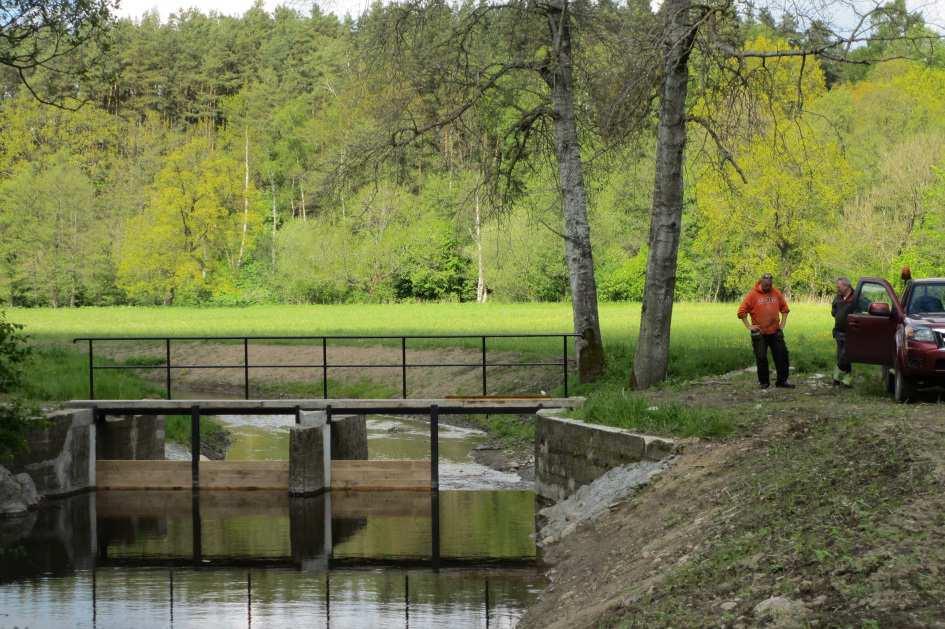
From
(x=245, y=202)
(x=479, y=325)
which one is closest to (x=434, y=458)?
(x=479, y=325)

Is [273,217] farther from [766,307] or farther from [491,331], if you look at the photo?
[766,307]

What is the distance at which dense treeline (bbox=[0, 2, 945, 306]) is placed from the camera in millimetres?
26109

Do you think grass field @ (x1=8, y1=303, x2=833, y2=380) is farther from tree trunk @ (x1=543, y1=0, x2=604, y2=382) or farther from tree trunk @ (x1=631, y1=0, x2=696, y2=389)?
tree trunk @ (x1=631, y1=0, x2=696, y2=389)

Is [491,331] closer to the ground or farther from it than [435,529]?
farther from it

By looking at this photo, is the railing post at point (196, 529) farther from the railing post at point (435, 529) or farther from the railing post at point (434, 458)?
the railing post at point (434, 458)

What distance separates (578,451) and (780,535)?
8.86m

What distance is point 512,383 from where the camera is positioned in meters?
31.3

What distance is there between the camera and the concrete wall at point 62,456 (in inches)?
883

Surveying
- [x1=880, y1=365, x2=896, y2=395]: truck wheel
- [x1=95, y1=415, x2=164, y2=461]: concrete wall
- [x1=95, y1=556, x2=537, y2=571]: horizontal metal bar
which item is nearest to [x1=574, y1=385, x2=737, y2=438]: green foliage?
[x1=95, y1=556, x2=537, y2=571]: horizontal metal bar

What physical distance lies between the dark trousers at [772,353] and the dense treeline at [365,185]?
354 cm

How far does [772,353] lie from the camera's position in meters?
20.6

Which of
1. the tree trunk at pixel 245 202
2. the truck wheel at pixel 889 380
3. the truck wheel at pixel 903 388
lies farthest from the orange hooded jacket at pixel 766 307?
the tree trunk at pixel 245 202

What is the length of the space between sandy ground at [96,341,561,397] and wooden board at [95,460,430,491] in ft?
21.2

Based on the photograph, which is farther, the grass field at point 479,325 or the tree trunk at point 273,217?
the tree trunk at point 273,217
